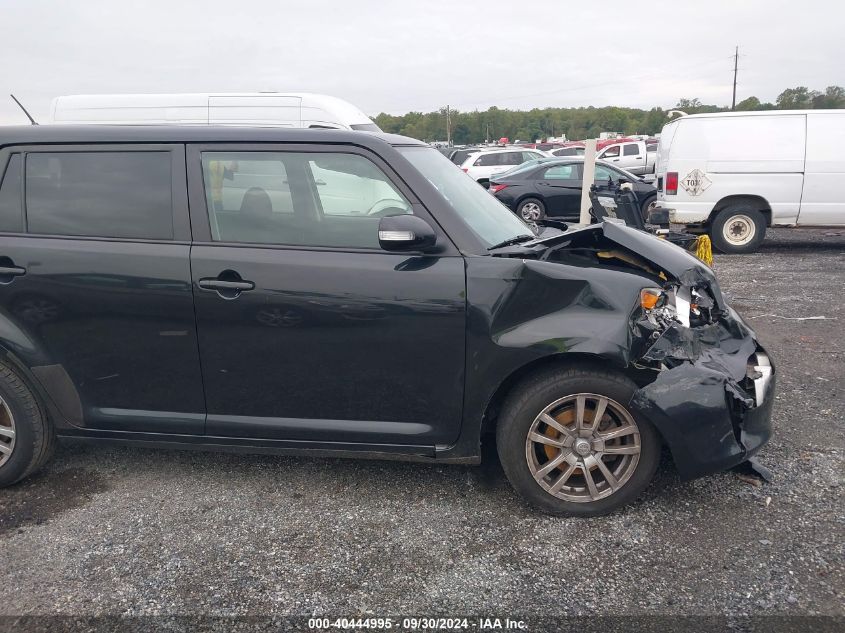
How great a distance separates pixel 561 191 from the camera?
13.8m

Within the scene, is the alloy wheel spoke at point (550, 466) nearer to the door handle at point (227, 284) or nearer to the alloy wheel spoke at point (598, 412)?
the alloy wheel spoke at point (598, 412)

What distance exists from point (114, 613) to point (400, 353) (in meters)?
1.58

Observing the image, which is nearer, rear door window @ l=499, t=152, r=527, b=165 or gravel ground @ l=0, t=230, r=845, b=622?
gravel ground @ l=0, t=230, r=845, b=622

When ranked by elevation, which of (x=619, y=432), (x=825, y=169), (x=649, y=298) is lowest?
(x=619, y=432)

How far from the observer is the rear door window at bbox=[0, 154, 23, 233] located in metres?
3.42

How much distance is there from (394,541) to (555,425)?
3.03ft

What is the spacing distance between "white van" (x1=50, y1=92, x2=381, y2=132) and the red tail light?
21.2ft

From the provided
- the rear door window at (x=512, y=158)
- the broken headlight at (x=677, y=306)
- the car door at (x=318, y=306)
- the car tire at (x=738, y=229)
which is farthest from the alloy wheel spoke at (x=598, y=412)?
the rear door window at (x=512, y=158)

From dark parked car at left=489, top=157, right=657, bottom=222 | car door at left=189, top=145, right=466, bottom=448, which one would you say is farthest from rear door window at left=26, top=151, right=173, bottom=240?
dark parked car at left=489, top=157, right=657, bottom=222

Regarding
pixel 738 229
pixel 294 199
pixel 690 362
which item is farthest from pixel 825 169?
pixel 294 199

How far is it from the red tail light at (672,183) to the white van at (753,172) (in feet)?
0.05

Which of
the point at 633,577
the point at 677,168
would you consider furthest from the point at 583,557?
the point at 677,168

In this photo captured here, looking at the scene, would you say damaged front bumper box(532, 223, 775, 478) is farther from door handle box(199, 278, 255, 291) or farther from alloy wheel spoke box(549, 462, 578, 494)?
door handle box(199, 278, 255, 291)

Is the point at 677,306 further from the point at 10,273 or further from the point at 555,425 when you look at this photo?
the point at 10,273
